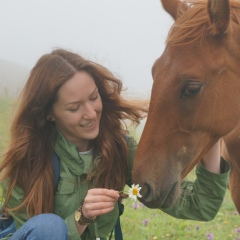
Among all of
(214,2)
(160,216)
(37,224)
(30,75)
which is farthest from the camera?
(160,216)

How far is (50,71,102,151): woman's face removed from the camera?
2635 mm

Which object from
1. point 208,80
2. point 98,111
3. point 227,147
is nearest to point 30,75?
point 98,111

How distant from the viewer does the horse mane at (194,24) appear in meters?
2.34

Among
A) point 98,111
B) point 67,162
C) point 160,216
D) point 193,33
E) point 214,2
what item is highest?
point 214,2

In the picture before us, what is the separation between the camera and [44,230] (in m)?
2.38

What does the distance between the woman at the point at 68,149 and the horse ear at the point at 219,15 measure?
706 mm

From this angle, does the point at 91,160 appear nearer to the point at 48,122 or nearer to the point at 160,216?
the point at 48,122

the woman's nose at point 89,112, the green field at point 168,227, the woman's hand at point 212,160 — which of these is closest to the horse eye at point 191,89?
the woman's hand at point 212,160

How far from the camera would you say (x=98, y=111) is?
2.72 m

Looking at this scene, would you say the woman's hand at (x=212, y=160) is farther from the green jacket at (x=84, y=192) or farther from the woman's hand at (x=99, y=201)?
the woman's hand at (x=99, y=201)

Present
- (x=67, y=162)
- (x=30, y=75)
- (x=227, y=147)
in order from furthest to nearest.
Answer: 1. (x=227, y=147)
2. (x=30, y=75)
3. (x=67, y=162)

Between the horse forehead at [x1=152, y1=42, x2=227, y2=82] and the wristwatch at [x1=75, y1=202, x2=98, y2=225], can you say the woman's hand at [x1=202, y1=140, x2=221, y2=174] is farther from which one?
the wristwatch at [x1=75, y1=202, x2=98, y2=225]

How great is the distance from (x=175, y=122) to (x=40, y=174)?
37.0 inches

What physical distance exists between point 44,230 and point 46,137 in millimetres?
675
